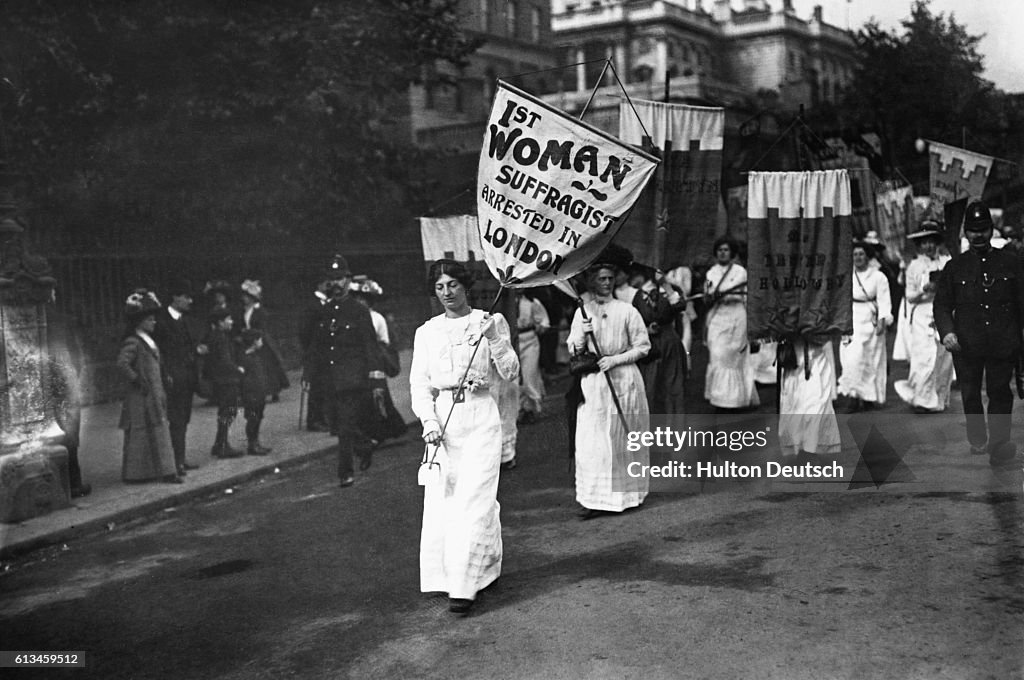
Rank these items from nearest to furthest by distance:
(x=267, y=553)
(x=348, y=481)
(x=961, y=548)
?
(x=961, y=548)
(x=267, y=553)
(x=348, y=481)

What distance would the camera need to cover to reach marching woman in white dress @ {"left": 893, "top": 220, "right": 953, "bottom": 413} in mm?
10477

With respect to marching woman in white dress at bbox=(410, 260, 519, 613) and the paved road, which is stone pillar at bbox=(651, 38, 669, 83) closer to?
the paved road

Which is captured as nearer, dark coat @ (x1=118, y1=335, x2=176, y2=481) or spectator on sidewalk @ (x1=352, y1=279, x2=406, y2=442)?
dark coat @ (x1=118, y1=335, x2=176, y2=481)

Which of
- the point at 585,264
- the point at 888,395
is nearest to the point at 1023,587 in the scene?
the point at 585,264

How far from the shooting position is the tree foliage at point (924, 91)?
496 inches

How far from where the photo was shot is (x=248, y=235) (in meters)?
16.6

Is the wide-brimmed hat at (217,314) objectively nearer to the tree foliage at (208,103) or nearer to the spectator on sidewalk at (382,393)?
the spectator on sidewalk at (382,393)

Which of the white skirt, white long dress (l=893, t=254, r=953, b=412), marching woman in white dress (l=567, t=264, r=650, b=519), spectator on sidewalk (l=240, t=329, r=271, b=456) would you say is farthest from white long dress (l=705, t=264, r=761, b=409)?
the white skirt

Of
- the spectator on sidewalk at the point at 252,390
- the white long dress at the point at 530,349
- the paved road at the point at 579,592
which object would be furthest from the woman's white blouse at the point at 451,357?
the white long dress at the point at 530,349

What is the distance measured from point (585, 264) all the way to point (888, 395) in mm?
7020

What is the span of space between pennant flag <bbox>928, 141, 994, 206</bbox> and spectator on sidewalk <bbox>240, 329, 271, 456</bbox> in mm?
7315

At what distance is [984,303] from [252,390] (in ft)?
20.9

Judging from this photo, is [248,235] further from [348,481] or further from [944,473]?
[944,473]

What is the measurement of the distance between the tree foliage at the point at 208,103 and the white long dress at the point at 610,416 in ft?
30.1
